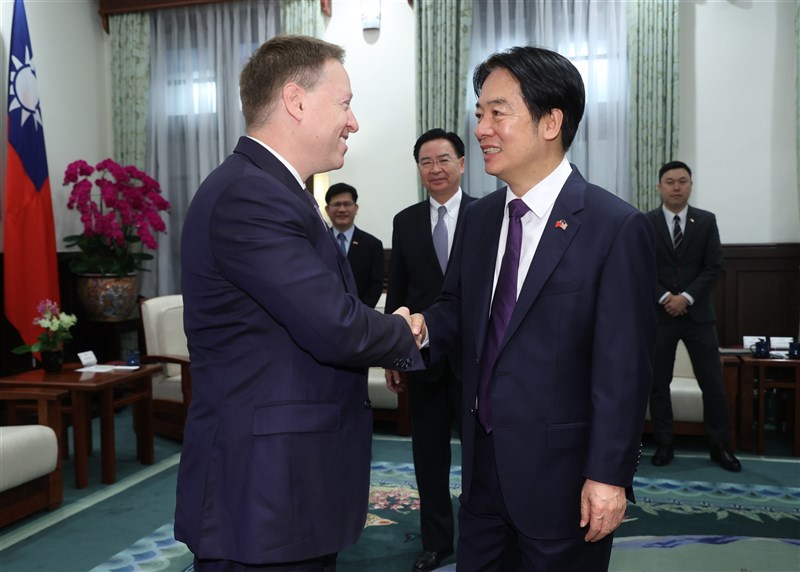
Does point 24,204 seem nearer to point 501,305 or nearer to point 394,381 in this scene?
point 394,381

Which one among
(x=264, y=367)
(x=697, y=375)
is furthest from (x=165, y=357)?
(x=264, y=367)

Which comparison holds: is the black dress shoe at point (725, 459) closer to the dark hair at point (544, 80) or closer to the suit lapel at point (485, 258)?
the suit lapel at point (485, 258)

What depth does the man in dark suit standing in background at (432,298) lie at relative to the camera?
3.02 metres

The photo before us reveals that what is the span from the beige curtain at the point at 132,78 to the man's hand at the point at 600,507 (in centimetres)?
638

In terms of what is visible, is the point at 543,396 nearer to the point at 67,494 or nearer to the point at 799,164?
the point at 67,494

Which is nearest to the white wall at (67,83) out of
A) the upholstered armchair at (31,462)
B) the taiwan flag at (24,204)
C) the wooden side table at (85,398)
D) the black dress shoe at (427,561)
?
the taiwan flag at (24,204)

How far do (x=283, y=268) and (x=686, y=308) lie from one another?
11.9 feet

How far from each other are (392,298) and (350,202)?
178cm

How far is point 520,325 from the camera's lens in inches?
61.7

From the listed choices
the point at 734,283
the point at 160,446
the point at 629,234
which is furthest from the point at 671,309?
the point at 160,446

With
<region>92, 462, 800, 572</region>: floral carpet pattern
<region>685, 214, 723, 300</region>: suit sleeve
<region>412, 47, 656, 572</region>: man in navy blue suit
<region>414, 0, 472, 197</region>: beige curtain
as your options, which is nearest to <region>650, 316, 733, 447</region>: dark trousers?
<region>685, 214, 723, 300</region>: suit sleeve

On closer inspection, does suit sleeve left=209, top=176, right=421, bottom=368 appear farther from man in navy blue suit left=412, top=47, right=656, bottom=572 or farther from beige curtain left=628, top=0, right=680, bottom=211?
beige curtain left=628, top=0, right=680, bottom=211

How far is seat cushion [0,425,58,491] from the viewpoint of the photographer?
135 inches

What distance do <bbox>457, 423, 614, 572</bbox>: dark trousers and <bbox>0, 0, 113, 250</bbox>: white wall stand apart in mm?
5309
